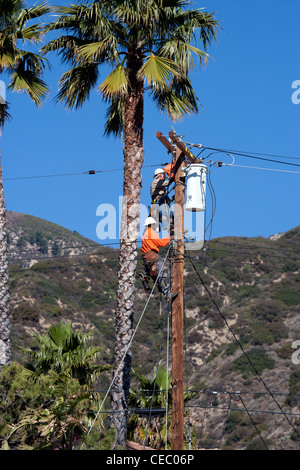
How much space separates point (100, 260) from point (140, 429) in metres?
58.3

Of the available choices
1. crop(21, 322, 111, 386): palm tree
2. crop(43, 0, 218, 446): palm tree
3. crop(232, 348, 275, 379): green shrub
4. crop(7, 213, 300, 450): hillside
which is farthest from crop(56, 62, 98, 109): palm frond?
crop(232, 348, 275, 379): green shrub

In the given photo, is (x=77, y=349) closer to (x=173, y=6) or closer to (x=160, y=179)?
(x=160, y=179)

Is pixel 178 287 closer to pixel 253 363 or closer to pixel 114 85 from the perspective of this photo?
pixel 114 85

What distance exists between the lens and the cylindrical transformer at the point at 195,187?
54.5 feet

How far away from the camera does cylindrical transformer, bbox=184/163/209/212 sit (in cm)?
1661

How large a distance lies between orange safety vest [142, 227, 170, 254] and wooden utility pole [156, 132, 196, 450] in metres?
0.86

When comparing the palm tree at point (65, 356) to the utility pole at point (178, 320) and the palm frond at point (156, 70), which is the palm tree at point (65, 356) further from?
the palm frond at point (156, 70)

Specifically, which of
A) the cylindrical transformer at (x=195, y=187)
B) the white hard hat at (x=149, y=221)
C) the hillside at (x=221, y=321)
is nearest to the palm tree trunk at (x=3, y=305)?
the white hard hat at (x=149, y=221)

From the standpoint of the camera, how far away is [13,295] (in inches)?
2547

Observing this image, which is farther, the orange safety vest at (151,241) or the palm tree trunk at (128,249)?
the palm tree trunk at (128,249)

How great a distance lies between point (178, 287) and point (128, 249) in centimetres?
230

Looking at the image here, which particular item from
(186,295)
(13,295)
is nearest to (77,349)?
(13,295)

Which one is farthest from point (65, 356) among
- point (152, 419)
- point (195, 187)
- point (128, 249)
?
point (195, 187)

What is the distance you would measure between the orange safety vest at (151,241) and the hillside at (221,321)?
26.5 m
